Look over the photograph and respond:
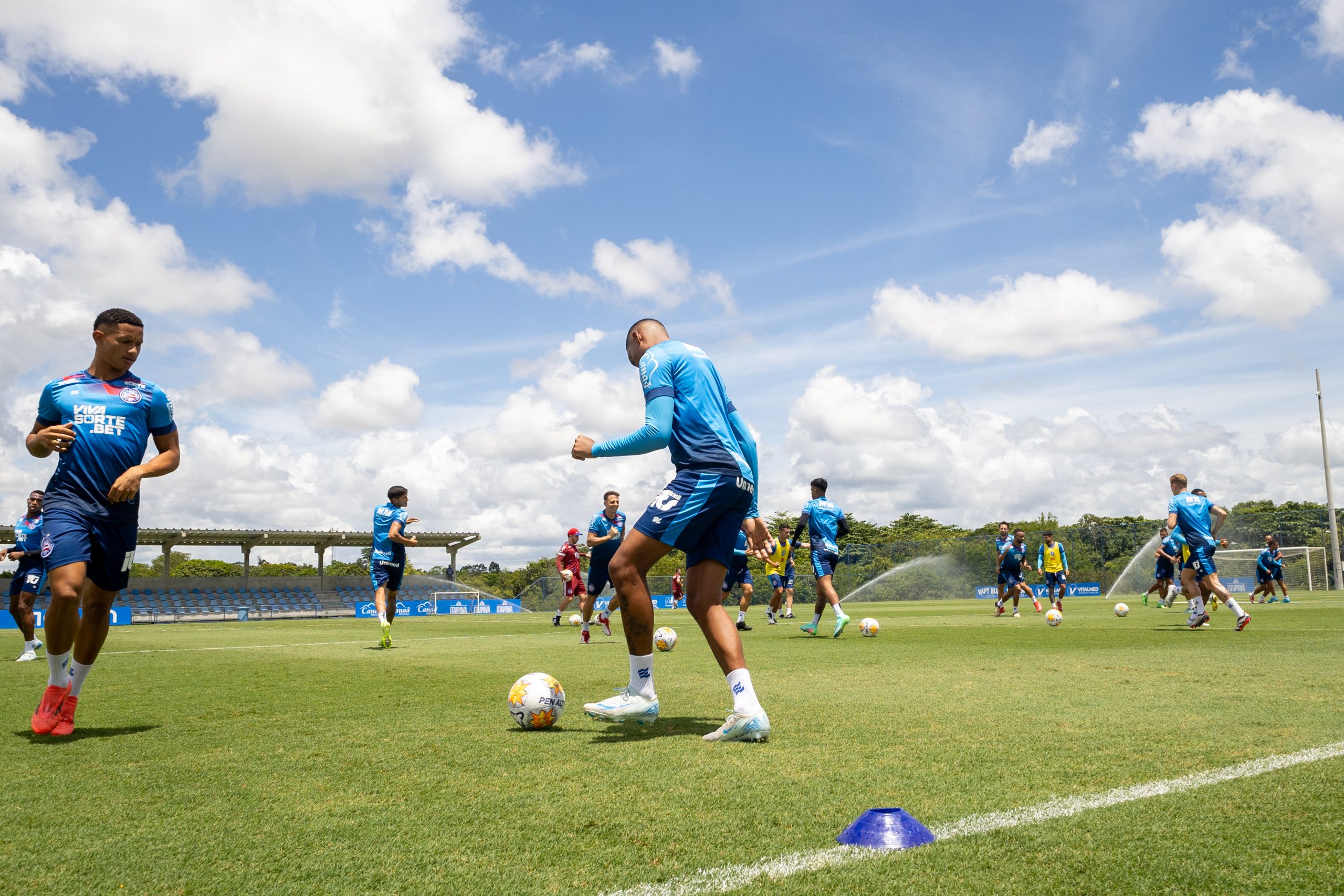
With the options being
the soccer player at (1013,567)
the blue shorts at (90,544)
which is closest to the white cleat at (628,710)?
the blue shorts at (90,544)

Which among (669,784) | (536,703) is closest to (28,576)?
(536,703)

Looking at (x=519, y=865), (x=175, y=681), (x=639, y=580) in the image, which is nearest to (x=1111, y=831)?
(x=519, y=865)

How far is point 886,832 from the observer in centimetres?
248

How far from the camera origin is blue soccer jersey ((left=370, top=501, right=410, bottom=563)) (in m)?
13.5

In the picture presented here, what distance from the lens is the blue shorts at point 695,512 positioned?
454cm

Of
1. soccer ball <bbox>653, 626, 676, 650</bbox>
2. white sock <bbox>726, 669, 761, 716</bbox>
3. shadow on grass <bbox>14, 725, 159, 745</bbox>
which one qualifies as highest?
white sock <bbox>726, 669, 761, 716</bbox>

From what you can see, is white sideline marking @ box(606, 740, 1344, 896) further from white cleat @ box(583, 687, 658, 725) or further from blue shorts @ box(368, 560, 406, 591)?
blue shorts @ box(368, 560, 406, 591)

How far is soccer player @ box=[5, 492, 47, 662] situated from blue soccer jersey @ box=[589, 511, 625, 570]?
7.23 m

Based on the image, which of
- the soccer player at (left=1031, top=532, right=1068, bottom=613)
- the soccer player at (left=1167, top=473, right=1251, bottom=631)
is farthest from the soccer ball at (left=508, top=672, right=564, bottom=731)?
the soccer player at (left=1031, top=532, right=1068, bottom=613)

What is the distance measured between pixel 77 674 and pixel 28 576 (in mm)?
8489

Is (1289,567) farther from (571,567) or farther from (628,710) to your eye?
(628,710)

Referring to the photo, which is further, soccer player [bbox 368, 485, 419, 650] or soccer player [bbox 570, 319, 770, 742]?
soccer player [bbox 368, 485, 419, 650]

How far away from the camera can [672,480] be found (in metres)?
4.66

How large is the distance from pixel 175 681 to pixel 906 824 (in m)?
7.27
